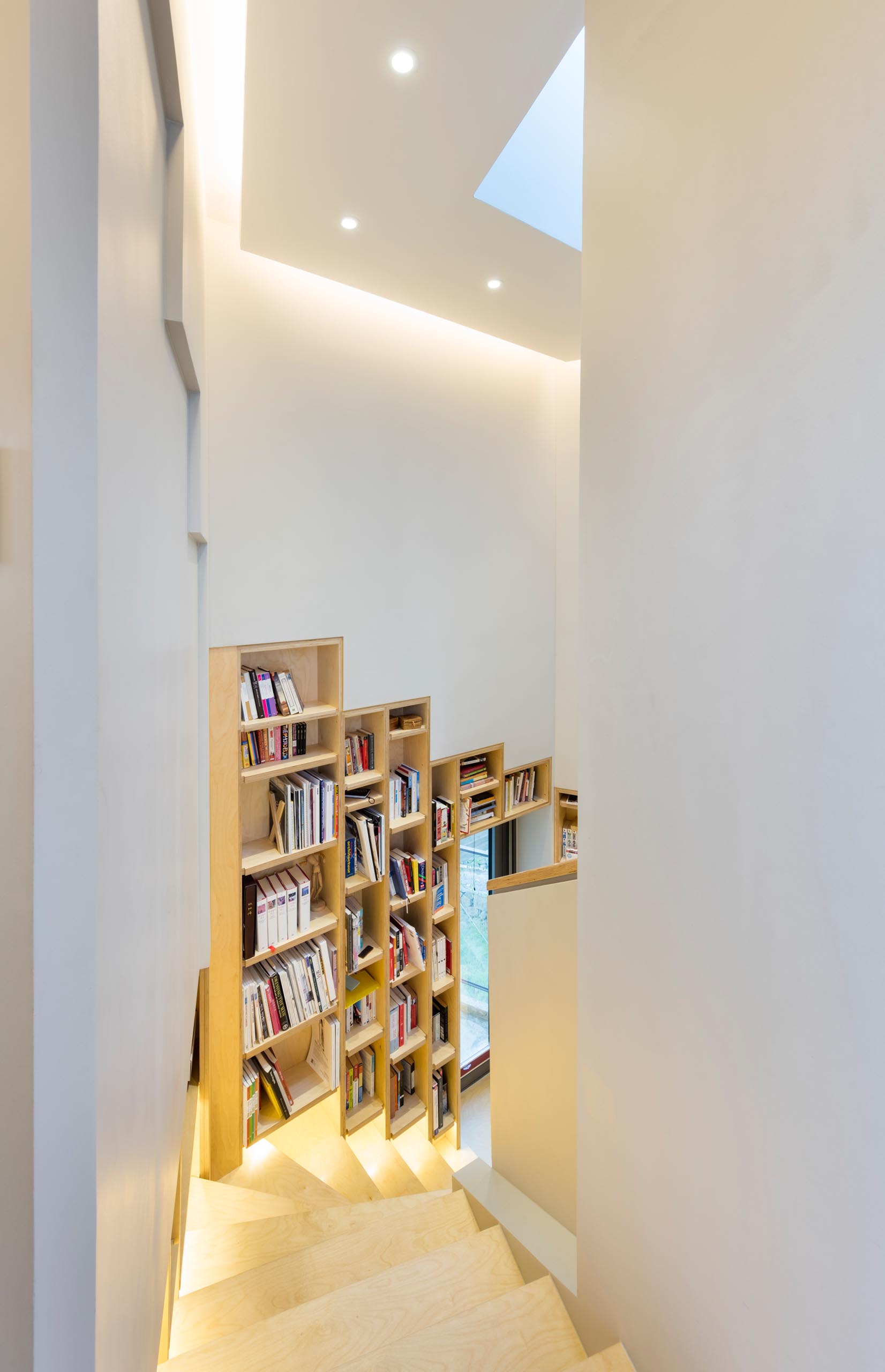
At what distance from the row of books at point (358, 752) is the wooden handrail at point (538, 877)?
5.05 ft

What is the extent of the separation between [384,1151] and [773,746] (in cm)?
359

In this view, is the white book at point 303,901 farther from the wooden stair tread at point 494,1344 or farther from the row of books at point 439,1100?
the wooden stair tread at point 494,1344

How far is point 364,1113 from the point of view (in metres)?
3.50

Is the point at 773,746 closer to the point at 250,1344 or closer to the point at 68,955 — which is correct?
the point at 68,955

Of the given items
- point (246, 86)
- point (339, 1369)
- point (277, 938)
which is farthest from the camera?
point (277, 938)

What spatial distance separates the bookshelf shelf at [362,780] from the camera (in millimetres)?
3332

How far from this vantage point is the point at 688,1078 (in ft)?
3.20

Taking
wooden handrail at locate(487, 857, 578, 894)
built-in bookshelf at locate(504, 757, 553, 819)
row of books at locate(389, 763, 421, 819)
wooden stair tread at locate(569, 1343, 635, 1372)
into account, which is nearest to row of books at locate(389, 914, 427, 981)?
row of books at locate(389, 763, 421, 819)

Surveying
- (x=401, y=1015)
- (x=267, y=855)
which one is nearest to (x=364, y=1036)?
(x=401, y=1015)

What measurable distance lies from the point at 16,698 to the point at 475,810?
381 cm

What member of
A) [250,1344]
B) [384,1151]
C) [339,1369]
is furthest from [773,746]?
[384,1151]

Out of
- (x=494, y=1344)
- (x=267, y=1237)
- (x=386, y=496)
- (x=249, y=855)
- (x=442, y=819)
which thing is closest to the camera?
(x=494, y=1344)

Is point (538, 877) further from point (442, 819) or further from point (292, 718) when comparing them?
point (442, 819)

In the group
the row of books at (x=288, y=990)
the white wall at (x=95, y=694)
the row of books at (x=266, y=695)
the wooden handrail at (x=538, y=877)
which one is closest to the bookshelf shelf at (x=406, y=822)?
the row of books at (x=288, y=990)
